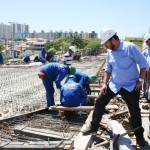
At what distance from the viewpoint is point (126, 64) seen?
4129 mm

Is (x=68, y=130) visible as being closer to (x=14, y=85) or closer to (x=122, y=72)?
(x=122, y=72)

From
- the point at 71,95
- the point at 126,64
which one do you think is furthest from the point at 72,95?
the point at 126,64

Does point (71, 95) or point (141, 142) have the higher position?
point (71, 95)

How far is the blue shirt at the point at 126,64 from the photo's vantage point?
13.3 ft

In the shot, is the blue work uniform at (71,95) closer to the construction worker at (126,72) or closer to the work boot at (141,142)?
the construction worker at (126,72)

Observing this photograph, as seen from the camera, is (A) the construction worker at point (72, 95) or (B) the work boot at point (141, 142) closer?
(B) the work boot at point (141, 142)

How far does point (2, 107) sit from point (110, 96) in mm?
4420

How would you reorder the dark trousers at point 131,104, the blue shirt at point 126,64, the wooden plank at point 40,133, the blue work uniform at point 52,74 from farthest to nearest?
the blue work uniform at point 52,74
the wooden plank at point 40,133
the dark trousers at point 131,104
the blue shirt at point 126,64

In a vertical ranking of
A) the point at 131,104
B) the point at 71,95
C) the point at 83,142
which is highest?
the point at 131,104

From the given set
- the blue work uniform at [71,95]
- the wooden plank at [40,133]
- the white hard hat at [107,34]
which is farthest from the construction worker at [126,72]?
the blue work uniform at [71,95]

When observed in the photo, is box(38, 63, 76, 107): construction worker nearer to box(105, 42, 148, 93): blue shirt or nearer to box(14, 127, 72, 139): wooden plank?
box(14, 127, 72, 139): wooden plank

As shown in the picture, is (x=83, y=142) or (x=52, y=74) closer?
(x=83, y=142)

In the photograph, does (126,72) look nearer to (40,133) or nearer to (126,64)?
(126,64)

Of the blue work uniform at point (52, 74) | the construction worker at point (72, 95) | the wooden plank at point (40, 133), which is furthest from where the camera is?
the blue work uniform at point (52, 74)
